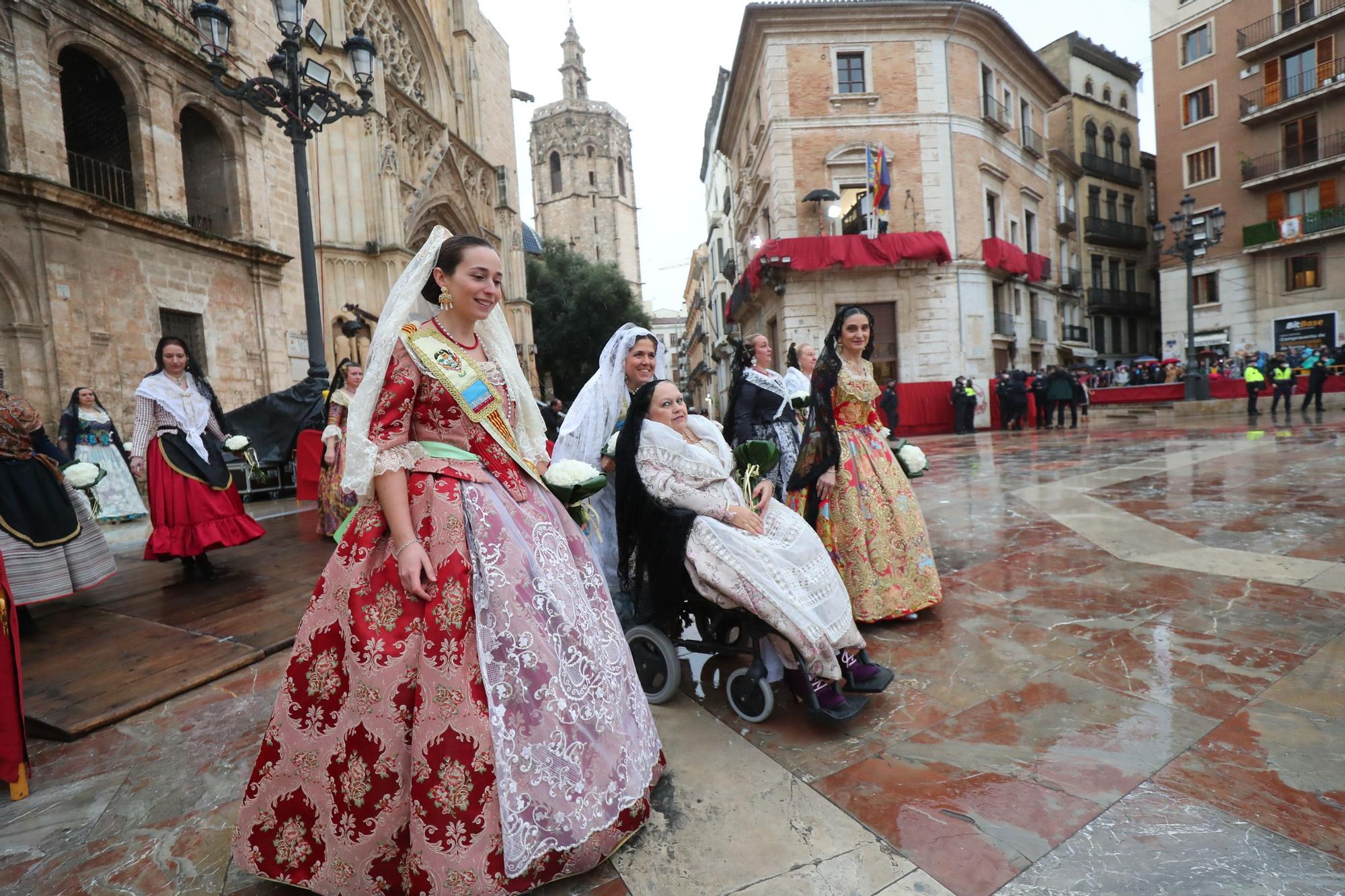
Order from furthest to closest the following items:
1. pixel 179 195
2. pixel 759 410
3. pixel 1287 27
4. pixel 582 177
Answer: pixel 582 177
pixel 1287 27
pixel 179 195
pixel 759 410

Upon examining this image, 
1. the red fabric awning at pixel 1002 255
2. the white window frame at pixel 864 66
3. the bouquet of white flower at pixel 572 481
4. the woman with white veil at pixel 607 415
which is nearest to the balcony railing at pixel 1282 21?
the red fabric awning at pixel 1002 255

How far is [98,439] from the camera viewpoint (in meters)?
8.80

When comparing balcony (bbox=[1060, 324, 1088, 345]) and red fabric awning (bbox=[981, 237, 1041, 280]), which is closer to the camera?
red fabric awning (bbox=[981, 237, 1041, 280])

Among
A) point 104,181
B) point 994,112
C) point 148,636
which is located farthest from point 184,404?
point 994,112

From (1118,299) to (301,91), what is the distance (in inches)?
1461

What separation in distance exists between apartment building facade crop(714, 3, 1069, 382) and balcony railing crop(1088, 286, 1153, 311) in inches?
→ 595

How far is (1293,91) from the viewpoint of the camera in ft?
82.4

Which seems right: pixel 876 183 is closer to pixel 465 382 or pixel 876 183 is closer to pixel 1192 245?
pixel 1192 245

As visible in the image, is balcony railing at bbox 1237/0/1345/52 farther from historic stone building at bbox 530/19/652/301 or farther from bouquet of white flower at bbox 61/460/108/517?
historic stone building at bbox 530/19/652/301

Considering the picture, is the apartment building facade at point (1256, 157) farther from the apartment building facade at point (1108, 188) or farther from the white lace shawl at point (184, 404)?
the white lace shawl at point (184, 404)

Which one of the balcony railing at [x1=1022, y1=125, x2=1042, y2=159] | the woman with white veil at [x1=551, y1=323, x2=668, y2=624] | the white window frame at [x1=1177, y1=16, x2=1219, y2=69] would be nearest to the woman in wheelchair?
the woman with white veil at [x1=551, y1=323, x2=668, y2=624]

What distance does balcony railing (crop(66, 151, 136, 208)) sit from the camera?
11.7 m

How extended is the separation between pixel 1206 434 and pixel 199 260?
18969mm

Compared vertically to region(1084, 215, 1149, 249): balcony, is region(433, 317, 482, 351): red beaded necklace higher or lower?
lower
